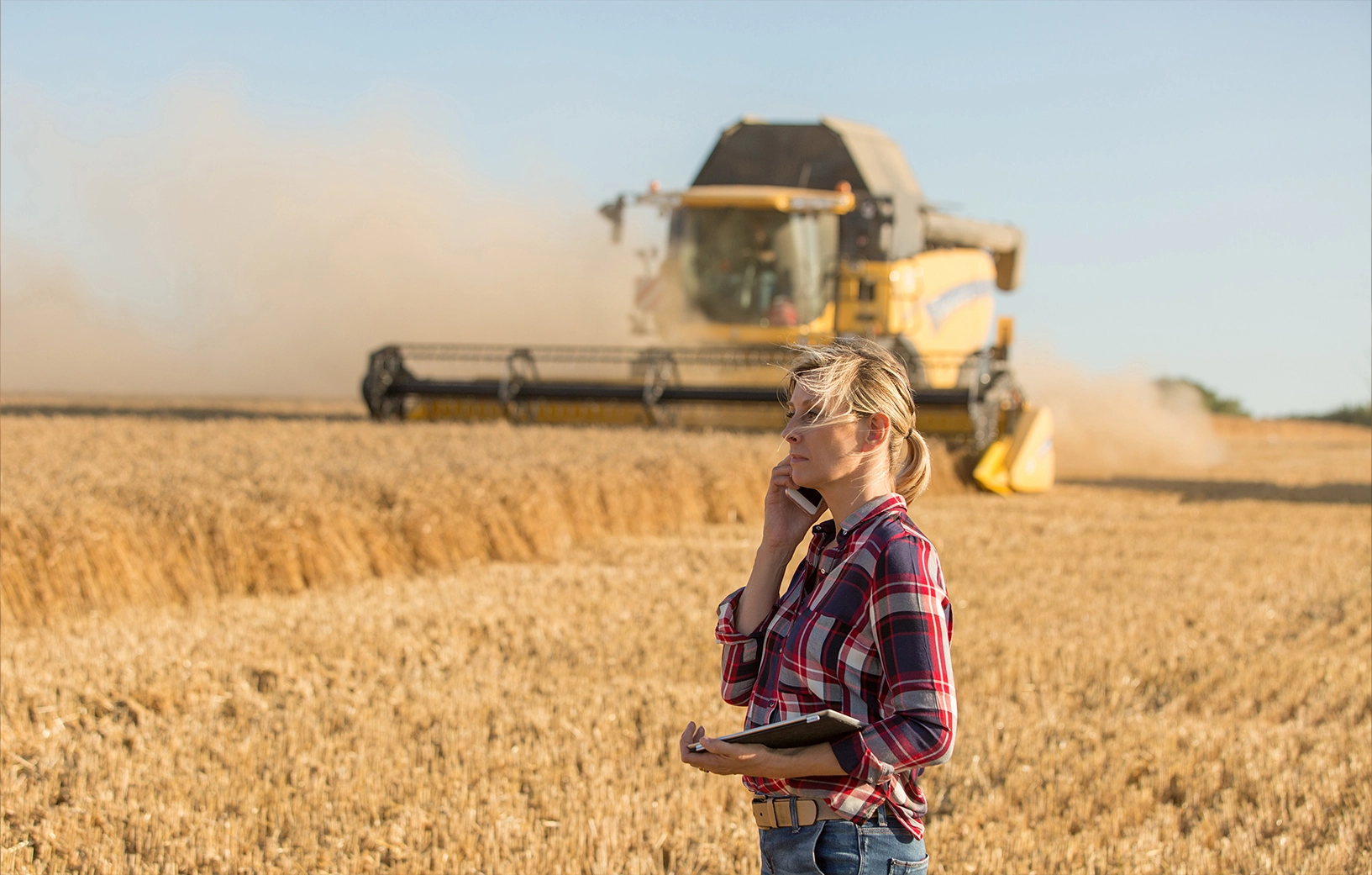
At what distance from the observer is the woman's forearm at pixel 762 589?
2.17 metres

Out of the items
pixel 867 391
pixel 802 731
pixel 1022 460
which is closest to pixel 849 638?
pixel 802 731

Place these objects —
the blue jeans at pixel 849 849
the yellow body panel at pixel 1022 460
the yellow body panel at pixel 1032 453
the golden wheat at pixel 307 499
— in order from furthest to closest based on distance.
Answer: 1. the yellow body panel at pixel 1032 453
2. the yellow body panel at pixel 1022 460
3. the golden wheat at pixel 307 499
4. the blue jeans at pixel 849 849

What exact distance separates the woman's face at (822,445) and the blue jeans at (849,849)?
1.79 feet

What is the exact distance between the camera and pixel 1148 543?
9.91m

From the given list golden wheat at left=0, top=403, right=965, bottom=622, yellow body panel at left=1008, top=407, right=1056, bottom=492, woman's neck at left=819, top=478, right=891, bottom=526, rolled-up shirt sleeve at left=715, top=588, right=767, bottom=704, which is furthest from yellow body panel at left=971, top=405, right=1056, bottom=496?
woman's neck at left=819, top=478, right=891, bottom=526

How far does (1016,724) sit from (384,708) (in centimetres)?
235

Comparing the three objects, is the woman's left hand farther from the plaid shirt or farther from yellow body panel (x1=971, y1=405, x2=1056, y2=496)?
yellow body panel (x1=971, y1=405, x2=1056, y2=496)

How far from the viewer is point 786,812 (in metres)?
2.04

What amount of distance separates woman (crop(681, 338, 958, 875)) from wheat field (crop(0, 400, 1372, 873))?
4.95 feet

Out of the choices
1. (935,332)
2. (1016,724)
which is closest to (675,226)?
(935,332)

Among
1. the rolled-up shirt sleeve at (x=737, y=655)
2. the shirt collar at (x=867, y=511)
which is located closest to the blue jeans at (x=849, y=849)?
the rolled-up shirt sleeve at (x=737, y=655)

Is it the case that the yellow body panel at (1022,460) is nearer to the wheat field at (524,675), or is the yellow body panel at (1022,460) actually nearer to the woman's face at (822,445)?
the wheat field at (524,675)

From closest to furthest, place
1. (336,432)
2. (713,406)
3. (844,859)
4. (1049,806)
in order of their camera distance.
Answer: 1. (844,859)
2. (1049,806)
3. (336,432)
4. (713,406)

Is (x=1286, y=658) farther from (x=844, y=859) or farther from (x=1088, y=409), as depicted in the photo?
(x=1088, y=409)
